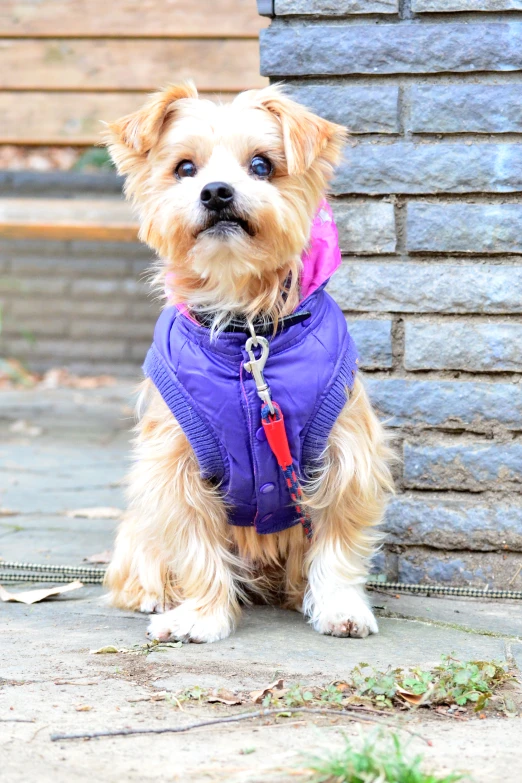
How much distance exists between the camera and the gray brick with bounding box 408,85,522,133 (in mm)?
3223

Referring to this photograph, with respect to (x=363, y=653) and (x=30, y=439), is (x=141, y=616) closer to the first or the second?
(x=363, y=653)

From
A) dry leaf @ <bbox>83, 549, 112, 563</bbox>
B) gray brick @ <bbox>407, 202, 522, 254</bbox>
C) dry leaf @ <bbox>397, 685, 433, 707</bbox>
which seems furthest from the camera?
dry leaf @ <bbox>83, 549, 112, 563</bbox>

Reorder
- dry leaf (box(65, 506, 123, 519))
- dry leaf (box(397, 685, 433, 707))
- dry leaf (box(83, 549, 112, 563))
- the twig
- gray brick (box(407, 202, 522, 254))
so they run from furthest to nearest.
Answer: dry leaf (box(65, 506, 123, 519)) < dry leaf (box(83, 549, 112, 563)) < gray brick (box(407, 202, 522, 254)) < dry leaf (box(397, 685, 433, 707)) < the twig

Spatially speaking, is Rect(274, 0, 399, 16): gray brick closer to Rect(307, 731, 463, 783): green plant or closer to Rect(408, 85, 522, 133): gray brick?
Rect(408, 85, 522, 133): gray brick

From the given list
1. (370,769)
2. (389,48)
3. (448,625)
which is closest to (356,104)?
(389,48)

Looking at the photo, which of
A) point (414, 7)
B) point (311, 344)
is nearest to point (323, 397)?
point (311, 344)

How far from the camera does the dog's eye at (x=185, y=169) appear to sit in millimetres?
2838

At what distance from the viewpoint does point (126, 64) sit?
Result: 6.18m

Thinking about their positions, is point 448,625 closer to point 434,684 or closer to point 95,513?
point 434,684

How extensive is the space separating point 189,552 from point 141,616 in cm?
33

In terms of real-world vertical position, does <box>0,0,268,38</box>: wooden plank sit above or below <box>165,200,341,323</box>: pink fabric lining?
above

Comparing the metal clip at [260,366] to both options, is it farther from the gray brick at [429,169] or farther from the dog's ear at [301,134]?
the gray brick at [429,169]

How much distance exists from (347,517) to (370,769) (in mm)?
1373

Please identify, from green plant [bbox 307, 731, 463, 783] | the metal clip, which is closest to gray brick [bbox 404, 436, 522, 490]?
the metal clip
